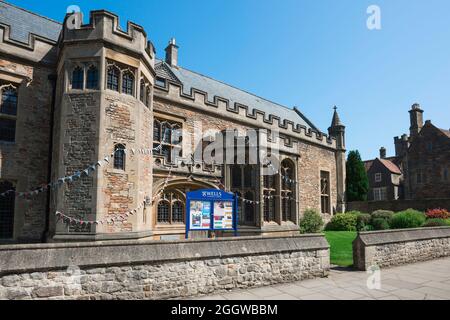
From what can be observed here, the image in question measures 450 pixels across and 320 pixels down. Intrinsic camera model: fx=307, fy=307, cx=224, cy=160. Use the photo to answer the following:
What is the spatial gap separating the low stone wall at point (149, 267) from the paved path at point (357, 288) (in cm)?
41

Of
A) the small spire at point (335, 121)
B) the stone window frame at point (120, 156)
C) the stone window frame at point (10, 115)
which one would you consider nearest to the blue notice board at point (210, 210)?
the stone window frame at point (120, 156)

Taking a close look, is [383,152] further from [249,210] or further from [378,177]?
[249,210]

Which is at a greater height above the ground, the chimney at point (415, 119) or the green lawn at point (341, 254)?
the chimney at point (415, 119)

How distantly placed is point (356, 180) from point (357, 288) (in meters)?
26.9

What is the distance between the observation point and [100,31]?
10758 millimetres

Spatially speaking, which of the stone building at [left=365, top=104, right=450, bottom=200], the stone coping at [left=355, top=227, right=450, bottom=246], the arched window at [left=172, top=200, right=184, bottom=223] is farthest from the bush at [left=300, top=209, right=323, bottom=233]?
the stone building at [left=365, top=104, right=450, bottom=200]

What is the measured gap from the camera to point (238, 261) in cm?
735

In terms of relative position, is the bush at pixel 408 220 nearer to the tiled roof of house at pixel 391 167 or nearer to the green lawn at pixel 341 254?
the green lawn at pixel 341 254

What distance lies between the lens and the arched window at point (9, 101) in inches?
443

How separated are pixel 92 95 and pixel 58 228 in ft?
14.9

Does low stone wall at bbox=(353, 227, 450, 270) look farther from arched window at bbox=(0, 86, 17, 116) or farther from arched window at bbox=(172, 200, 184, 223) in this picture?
arched window at bbox=(0, 86, 17, 116)

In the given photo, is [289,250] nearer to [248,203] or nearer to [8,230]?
[248,203]

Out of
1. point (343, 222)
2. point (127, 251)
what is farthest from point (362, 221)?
point (127, 251)

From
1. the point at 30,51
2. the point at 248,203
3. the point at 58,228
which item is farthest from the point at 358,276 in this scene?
the point at 30,51
